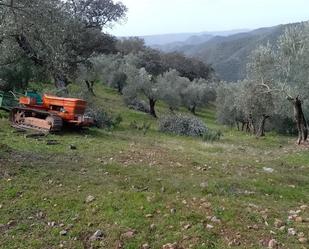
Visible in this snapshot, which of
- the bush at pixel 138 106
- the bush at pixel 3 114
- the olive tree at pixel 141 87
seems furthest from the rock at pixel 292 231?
the bush at pixel 138 106

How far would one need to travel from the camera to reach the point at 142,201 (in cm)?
1098

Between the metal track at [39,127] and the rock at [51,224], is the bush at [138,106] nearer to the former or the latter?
the metal track at [39,127]

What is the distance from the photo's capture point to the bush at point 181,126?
1276 inches

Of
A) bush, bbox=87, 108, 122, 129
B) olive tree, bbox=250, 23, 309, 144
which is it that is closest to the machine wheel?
bush, bbox=87, 108, 122, 129

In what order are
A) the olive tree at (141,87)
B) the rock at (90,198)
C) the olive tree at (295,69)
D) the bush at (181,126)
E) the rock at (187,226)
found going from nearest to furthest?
the rock at (187,226), the rock at (90,198), the bush at (181,126), the olive tree at (295,69), the olive tree at (141,87)

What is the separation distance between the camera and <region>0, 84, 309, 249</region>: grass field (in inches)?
362

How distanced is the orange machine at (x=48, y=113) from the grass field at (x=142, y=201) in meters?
4.64

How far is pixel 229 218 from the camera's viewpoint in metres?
9.89

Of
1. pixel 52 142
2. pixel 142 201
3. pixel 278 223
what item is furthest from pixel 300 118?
pixel 278 223

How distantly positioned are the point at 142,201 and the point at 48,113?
13.2 meters

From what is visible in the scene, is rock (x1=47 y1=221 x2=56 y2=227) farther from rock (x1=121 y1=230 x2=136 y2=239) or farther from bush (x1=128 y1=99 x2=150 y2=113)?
bush (x1=128 y1=99 x2=150 y2=113)

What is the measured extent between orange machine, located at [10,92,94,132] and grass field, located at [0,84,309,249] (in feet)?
15.2

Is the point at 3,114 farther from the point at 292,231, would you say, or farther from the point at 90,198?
the point at 292,231

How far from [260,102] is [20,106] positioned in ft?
83.3
